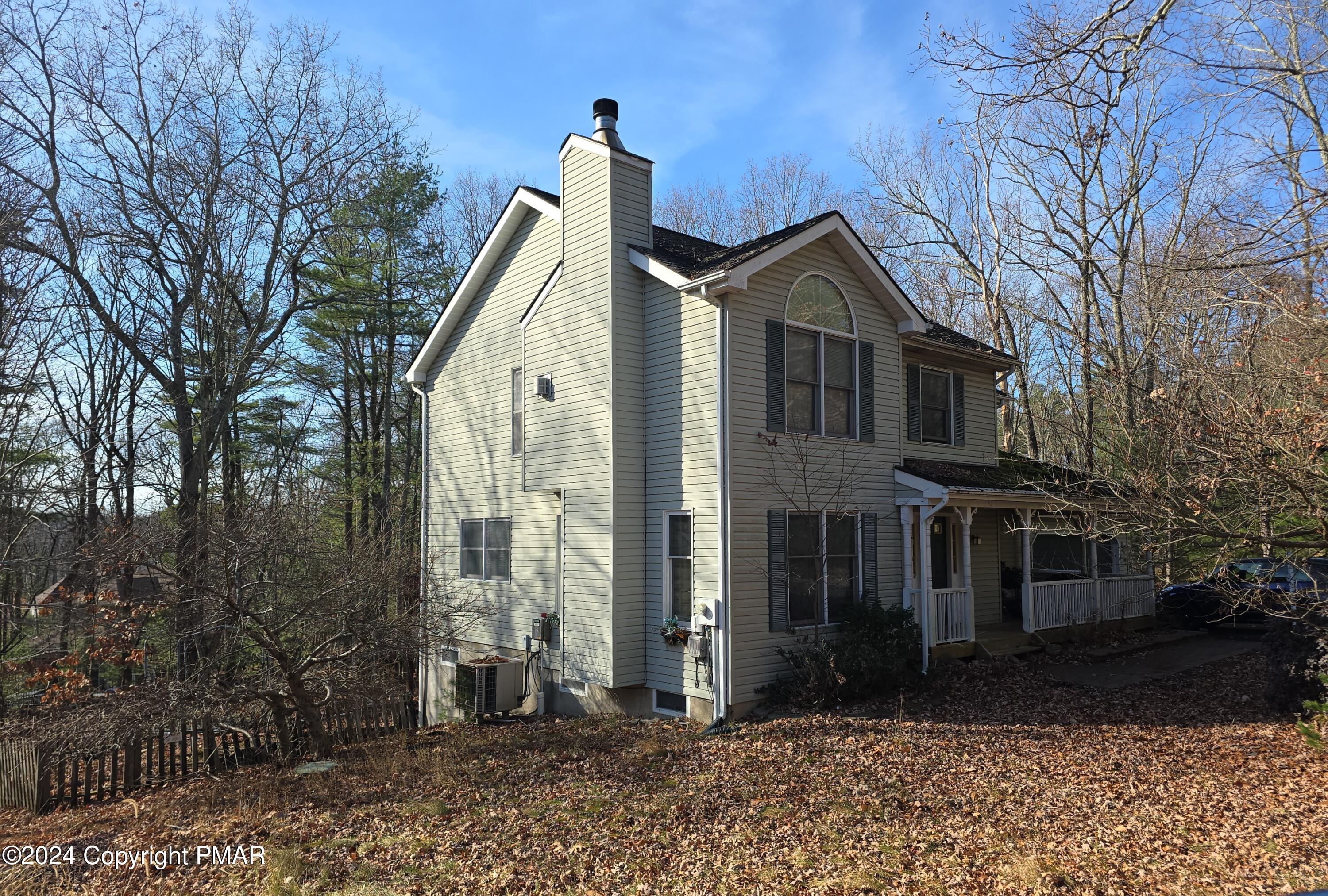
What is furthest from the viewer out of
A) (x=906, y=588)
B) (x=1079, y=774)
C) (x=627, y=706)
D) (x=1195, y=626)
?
(x=1195, y=626)

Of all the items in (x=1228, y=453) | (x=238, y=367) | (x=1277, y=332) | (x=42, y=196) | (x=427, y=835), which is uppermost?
(x=42, y=196)

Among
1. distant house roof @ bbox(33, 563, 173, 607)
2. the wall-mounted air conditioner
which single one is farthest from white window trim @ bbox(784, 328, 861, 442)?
distant house roof @ bbox(33, 563, 173, 607)

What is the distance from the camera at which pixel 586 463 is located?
1227 cm

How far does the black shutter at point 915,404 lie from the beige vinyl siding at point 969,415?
97 millimetres

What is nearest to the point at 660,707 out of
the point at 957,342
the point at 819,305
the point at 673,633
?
the point at 673,633

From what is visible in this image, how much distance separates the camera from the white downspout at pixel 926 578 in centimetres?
1224

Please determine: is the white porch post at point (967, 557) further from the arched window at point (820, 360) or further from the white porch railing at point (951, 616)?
the arched window at point (820, 360)

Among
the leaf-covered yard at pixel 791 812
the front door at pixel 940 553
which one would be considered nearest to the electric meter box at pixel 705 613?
the leaf-covered yard at pixel 791 812

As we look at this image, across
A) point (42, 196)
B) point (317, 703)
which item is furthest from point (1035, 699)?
point (42, 196)

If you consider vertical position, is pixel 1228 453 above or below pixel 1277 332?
below

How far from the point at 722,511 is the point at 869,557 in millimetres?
3041

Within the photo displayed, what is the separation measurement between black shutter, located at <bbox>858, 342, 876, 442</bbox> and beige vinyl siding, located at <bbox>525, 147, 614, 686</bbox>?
3.93 metres

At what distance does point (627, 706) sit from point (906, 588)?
4.76 m

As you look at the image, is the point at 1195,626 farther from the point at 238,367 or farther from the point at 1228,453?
the point at 238,367
